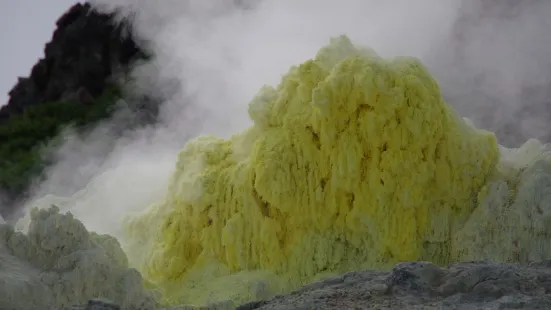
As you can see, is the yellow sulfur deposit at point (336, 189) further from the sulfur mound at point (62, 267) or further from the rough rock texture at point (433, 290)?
the rough rock texture at point (433, 290)

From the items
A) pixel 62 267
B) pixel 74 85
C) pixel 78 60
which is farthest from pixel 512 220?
pixel 74 85

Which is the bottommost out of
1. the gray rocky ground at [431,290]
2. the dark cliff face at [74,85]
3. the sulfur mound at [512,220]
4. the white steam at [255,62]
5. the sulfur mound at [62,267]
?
the gray rocky ground at [431,290]

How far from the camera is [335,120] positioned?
5184 millimetres

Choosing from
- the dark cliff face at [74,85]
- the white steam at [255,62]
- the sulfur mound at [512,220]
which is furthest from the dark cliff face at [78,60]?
the sulfur mound at [512,220]

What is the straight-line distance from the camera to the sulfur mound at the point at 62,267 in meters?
3.84

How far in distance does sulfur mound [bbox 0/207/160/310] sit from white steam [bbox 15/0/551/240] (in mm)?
2080

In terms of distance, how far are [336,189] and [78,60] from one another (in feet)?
25.9

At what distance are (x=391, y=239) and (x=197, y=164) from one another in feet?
4.85

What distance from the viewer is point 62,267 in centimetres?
411

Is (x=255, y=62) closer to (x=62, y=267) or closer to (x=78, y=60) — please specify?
→ (x=78, y=60)

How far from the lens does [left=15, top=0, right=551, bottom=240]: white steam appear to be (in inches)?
304

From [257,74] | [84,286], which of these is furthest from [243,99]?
[84,286]

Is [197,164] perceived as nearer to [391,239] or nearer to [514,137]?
[391,239]

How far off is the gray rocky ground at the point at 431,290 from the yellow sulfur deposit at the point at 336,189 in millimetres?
2027
